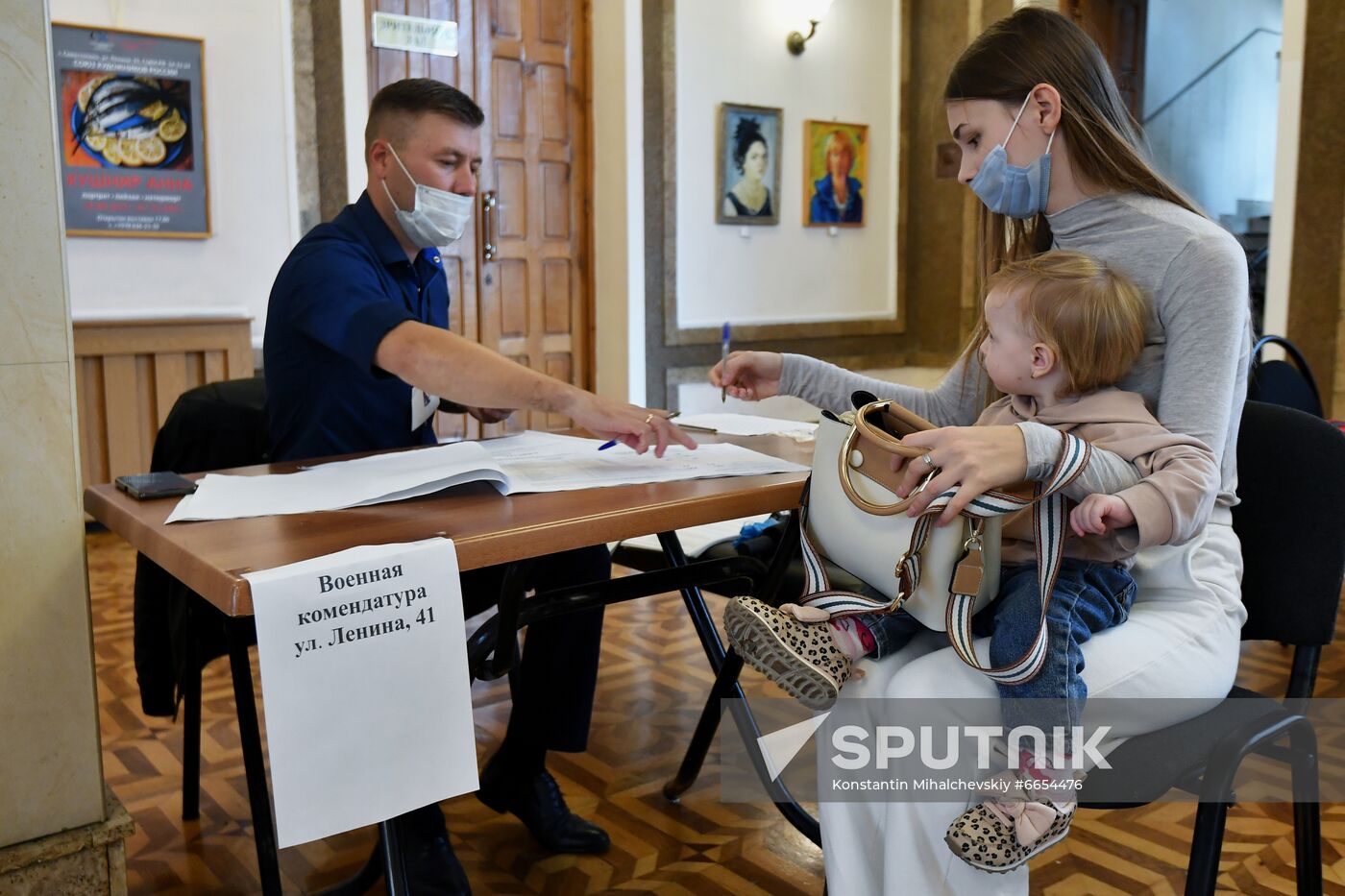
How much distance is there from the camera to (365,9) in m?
5.52

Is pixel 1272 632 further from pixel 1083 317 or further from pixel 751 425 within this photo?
pixel 751 425

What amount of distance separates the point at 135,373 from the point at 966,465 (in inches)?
184

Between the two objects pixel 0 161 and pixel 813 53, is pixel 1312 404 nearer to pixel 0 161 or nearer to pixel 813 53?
pixel 0 161

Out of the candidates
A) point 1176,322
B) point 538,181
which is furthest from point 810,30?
point 1176,322

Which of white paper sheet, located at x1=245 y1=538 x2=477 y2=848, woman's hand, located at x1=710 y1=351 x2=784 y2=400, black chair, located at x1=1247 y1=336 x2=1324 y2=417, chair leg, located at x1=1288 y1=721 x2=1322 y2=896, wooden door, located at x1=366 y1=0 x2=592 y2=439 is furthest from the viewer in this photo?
wooden door, located at x1=366 y1=0 x2=592 y2=439

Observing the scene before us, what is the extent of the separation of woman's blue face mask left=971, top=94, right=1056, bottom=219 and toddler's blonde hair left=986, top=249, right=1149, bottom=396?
0.73 feet

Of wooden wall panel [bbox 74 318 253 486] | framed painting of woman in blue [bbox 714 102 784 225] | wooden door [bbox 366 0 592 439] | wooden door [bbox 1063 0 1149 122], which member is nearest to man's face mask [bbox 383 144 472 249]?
wooden wall panel [bbox 74 318 253 486]

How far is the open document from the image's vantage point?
1.53 meters

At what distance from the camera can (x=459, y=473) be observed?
157 centimetres

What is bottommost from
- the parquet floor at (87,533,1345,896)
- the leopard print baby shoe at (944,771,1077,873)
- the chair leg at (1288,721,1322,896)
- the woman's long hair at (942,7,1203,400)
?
the parquet floor at (87,533,1345,896)

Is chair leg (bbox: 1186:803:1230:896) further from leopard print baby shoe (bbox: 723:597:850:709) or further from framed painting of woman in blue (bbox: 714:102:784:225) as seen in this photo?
framed painting of woman in blue (bbox: 714:102:784:225)

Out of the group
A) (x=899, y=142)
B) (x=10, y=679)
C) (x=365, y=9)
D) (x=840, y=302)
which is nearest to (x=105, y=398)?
(x=365, y=9)

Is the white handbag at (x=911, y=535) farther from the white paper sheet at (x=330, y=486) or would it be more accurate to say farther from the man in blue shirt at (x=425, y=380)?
the white paper sheet at (x=330, y=486)

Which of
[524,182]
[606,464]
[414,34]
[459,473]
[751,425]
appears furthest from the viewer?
[524,182]
